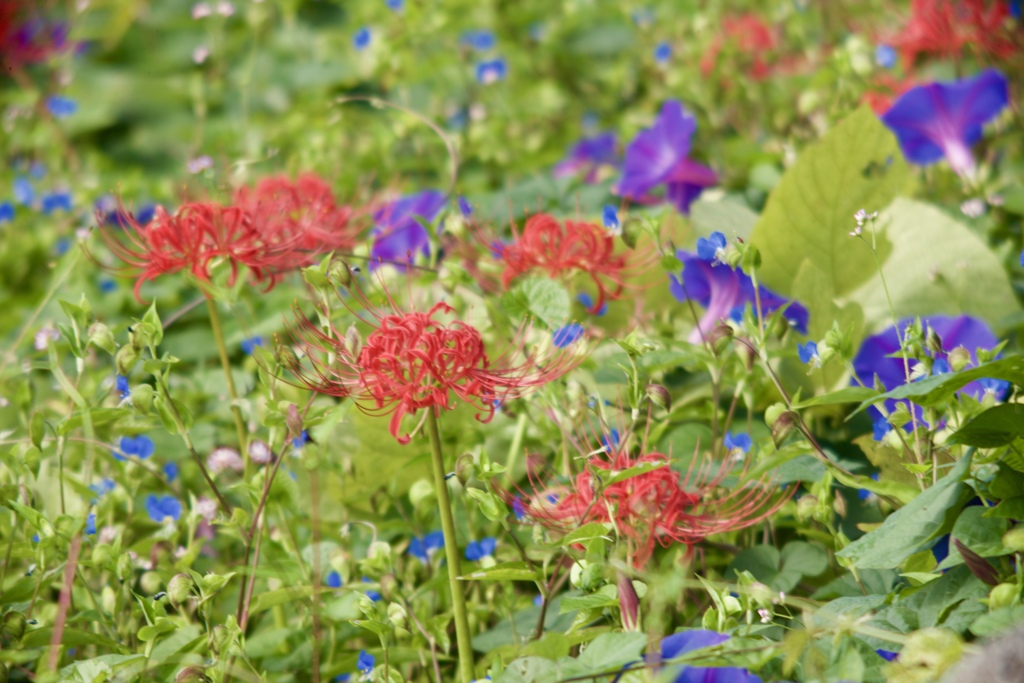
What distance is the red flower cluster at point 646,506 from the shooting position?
717 mm

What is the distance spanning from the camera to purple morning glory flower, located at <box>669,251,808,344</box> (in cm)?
96

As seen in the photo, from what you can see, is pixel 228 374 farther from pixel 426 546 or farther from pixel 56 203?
pixel 56 203

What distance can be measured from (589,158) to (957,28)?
544 mm

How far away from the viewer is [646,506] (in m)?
0.72

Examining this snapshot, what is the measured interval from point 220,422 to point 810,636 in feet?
2.43

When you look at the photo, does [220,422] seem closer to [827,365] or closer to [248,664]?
[248,664]

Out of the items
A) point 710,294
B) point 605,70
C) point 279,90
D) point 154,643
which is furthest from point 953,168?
point 279,90

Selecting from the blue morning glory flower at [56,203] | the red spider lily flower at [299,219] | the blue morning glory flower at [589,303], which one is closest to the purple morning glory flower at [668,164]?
the blue morning glory flower at [589,303]

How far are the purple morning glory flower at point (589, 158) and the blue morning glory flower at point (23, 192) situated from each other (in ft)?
2.66

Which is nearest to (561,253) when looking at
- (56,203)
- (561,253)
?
(561,253)

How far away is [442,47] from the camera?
1891 mm

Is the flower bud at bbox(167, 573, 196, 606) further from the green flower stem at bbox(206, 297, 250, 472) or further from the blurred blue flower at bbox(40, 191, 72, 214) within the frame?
the blurred blue flower at bbox(40, 191, 72, 214)

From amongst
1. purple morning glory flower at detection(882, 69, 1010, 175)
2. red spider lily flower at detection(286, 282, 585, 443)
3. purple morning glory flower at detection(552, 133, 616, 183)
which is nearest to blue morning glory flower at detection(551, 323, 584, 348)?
red spider lily flower at detection(286, 282, 585, 443)

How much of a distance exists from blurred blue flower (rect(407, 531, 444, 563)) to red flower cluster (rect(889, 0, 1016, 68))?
0.98m
